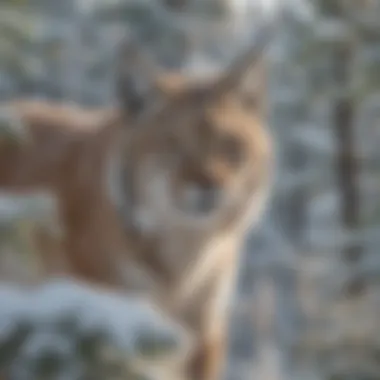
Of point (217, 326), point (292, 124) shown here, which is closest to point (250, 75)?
point (292, 124)

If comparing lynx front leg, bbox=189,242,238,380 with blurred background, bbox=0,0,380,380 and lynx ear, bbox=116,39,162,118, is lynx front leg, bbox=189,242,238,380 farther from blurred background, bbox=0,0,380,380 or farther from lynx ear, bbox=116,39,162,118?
lynx ear, bbox=116,39,162,118

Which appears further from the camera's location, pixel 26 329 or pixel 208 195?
pixel 208 195

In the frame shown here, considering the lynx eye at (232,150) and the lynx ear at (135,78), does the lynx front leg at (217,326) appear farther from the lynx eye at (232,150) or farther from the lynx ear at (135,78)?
the lynx ear at (135,78)

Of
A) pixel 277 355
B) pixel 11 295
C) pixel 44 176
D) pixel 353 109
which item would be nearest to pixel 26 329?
pixel 11 295

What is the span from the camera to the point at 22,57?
1.04 meters

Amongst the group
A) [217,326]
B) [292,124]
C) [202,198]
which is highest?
[292,124]

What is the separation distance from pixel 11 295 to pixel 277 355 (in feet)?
1.12

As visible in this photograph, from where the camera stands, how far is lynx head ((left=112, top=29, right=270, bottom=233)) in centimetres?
106

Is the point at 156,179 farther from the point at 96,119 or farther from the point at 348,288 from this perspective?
the point at 348,288

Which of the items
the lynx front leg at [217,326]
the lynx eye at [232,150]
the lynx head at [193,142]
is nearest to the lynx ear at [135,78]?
the lynx head at [193,142]

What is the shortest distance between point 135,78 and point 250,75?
0.15 metres

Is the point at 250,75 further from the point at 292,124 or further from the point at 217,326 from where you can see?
the point at 217,326

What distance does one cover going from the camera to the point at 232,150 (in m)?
1.09

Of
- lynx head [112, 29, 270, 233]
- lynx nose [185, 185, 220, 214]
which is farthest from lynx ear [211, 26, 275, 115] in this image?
lynx nose [185, 185, 220, 214]
